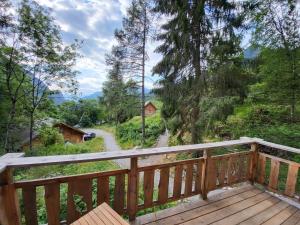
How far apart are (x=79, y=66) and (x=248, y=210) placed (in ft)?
38.3

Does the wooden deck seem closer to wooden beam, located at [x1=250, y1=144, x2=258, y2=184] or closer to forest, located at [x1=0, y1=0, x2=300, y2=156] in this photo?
wooden beam, located at [x1=250, y1=144, x2=258, y2=184]

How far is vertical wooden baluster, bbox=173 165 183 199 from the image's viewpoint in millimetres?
2609

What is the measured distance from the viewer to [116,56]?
12.0m

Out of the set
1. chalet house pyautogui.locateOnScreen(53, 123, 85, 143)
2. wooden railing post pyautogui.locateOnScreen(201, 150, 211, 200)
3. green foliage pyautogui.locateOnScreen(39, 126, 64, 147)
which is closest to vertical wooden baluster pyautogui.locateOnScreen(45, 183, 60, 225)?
wooden railing post pyautogui.locateOnScreen(201, 150, 211, 200)

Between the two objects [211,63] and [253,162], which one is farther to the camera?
[211,63]

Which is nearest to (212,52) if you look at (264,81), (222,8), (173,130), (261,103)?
(222,8)

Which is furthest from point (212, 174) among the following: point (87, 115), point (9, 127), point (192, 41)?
point (87, 115)

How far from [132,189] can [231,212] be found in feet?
4.60

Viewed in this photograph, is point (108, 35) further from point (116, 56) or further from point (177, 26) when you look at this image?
point (177, 26)

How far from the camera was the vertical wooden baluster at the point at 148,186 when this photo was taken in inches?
94.0

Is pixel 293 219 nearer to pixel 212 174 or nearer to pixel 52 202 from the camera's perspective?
pixel 212 174

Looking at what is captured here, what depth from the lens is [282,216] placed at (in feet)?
8.71

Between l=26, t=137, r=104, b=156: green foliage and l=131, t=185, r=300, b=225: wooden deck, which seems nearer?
l=131, t=185, r=300, b=225: wooden deck

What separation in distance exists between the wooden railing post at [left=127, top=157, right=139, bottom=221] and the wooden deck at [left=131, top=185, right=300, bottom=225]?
0.48ft
